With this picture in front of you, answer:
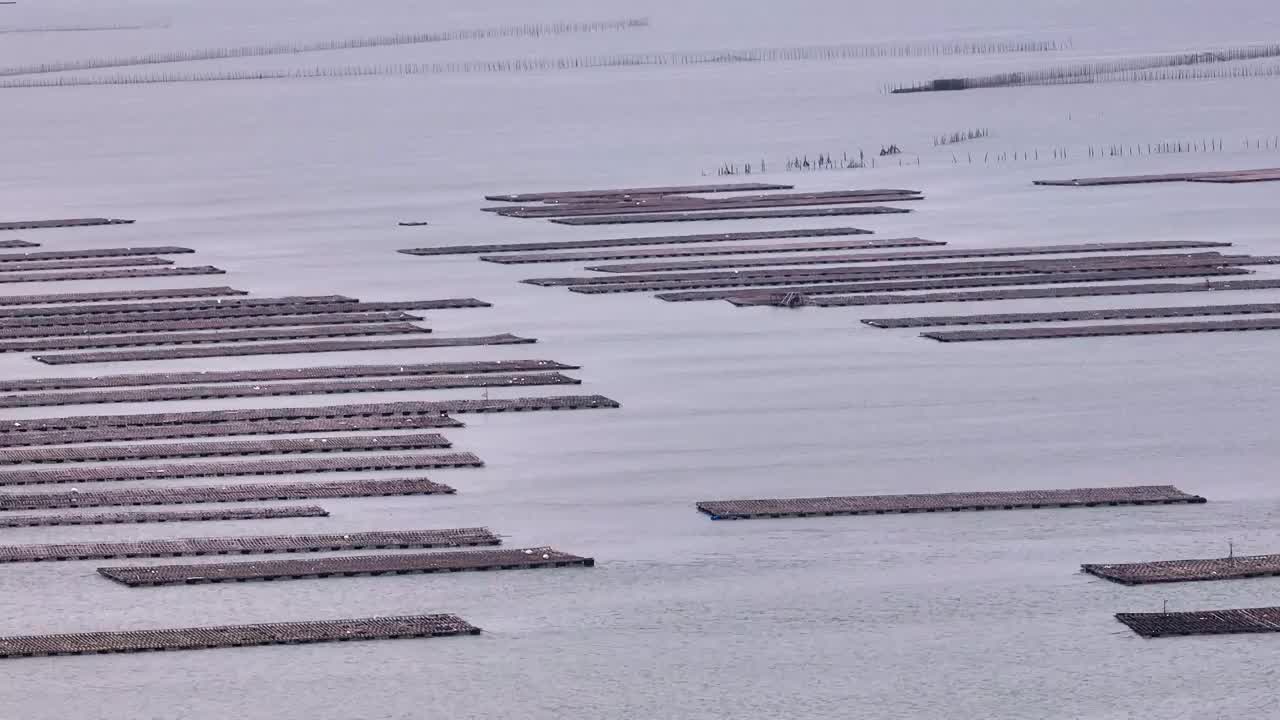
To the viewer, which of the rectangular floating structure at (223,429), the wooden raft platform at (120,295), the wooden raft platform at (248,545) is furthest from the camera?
the wooden raft platform at (120,295)

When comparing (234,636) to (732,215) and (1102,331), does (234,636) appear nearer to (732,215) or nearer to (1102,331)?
(1102,331)

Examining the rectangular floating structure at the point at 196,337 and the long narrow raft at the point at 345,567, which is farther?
the rectangular floating structure at the point at 196,337

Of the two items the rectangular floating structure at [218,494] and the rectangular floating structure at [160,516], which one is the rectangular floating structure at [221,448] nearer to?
the rectangular floating structure at [218,494]

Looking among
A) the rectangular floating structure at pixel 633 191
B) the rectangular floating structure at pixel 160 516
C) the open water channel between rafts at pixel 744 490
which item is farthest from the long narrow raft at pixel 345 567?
the rectangular floating structure at pixel 633 191

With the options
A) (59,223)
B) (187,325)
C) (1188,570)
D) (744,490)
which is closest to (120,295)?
(187,325)

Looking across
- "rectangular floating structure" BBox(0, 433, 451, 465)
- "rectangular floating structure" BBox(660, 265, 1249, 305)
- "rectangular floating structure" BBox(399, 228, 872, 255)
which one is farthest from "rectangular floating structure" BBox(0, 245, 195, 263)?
"rectangular floating structure" BBox(0, 433, 451, 465)

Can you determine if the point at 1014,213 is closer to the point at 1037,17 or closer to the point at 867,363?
the point at 867,363
